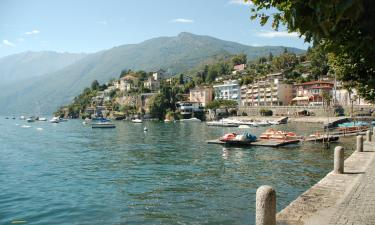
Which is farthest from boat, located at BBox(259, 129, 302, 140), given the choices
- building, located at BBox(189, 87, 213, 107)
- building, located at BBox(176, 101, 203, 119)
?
building, located at BBox(189, 87, 213, 107)

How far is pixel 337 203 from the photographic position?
44.8ft

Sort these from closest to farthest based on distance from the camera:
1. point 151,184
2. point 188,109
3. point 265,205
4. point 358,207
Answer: point 265,205 < point 358,207 < point 151,184 < point 188,109

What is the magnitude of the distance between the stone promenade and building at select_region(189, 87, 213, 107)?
480 feet

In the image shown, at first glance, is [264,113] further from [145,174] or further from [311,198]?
[311,198]

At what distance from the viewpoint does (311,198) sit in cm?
1459

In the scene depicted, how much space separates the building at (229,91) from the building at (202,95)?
3232mm

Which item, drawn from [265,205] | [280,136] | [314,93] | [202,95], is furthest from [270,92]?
[265,205]

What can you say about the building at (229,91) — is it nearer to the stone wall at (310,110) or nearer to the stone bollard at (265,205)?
the stone wall at (310,110)

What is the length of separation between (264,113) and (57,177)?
10517cm

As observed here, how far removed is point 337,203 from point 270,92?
129m

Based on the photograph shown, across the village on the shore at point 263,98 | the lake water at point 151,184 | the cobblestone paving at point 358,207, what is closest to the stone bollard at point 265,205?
the cobblestone paving at point 358,207

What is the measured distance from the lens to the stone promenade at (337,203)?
1189 centimetres

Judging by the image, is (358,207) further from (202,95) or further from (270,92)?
(202,95)

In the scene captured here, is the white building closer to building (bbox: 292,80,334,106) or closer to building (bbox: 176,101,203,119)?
building (bbox: 176,101,203,119)
